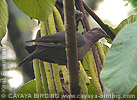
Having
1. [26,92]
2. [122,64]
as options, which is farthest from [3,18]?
[122,64]

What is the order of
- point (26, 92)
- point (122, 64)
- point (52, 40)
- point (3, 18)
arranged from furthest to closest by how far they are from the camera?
point (26, 92) → point (3, 18) → point (52, 40) → point (122, 64)

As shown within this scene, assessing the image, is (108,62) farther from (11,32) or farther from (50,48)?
(11,32)

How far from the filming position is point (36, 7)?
716 mm

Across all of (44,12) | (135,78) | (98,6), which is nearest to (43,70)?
(44,12)

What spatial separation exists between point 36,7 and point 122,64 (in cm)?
32

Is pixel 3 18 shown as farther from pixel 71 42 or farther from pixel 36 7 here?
pixel 71 42

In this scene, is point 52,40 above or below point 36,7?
below

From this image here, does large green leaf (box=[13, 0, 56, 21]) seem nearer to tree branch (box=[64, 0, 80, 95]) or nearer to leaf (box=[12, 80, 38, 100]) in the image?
tree branch (box=[64, 0, 80, 95])

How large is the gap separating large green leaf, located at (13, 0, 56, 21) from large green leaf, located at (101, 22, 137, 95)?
0.24 meters

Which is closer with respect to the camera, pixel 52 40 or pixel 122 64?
pixel 122 64

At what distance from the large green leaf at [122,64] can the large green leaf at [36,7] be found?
0.24 meters

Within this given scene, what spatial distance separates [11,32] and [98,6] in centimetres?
165

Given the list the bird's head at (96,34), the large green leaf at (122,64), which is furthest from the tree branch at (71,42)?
the bird's head at (96,34)

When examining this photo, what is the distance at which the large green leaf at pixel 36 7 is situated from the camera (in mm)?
700
